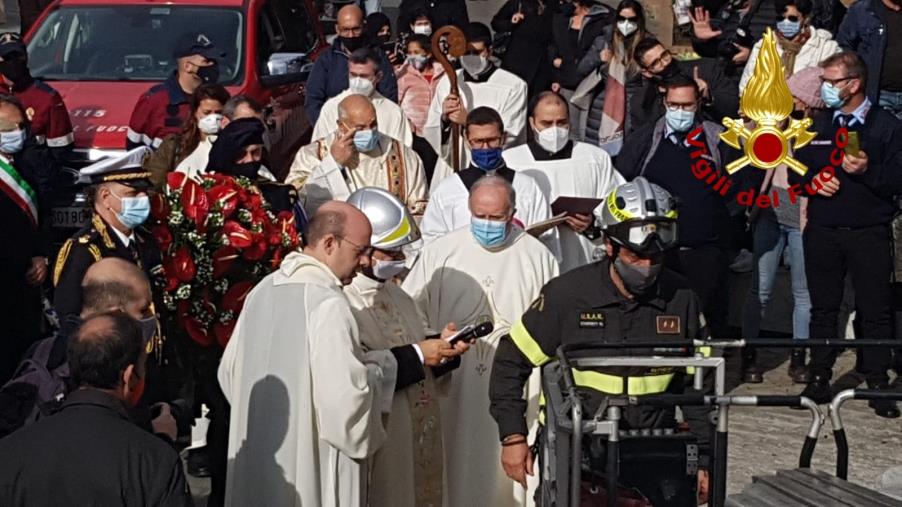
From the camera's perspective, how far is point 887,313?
1025 centimetres

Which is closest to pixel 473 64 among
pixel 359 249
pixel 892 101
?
pixel 892 101

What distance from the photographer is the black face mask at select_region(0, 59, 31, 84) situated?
11578 mm

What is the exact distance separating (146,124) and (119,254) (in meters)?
3.71

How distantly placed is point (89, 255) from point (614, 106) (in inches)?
211

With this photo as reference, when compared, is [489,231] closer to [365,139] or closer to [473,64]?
[365,139]

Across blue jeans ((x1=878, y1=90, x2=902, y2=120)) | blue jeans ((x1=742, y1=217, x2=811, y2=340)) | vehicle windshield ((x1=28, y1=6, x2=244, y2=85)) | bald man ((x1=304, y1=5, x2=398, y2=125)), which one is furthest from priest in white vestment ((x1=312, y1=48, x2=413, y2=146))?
blue jeans ((x1=878, y1=90, x2=902, y2=120))

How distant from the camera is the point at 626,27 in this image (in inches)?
477

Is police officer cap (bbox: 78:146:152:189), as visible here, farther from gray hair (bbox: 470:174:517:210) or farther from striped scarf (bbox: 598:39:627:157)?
striped scarf (bbox: 598:39:627:157)

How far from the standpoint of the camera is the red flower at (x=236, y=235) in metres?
7.86

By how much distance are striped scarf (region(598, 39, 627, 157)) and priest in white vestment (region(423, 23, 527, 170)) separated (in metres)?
0.98

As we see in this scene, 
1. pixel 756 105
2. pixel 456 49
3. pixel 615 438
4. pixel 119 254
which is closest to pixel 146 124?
pixel 456 49

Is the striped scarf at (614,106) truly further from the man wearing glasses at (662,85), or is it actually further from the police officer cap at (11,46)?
the police officer cap at (11,46)

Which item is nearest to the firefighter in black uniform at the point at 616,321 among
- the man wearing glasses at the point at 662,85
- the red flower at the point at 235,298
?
the red flower at the point at 235,298

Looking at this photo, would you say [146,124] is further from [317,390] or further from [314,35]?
[317,390]
